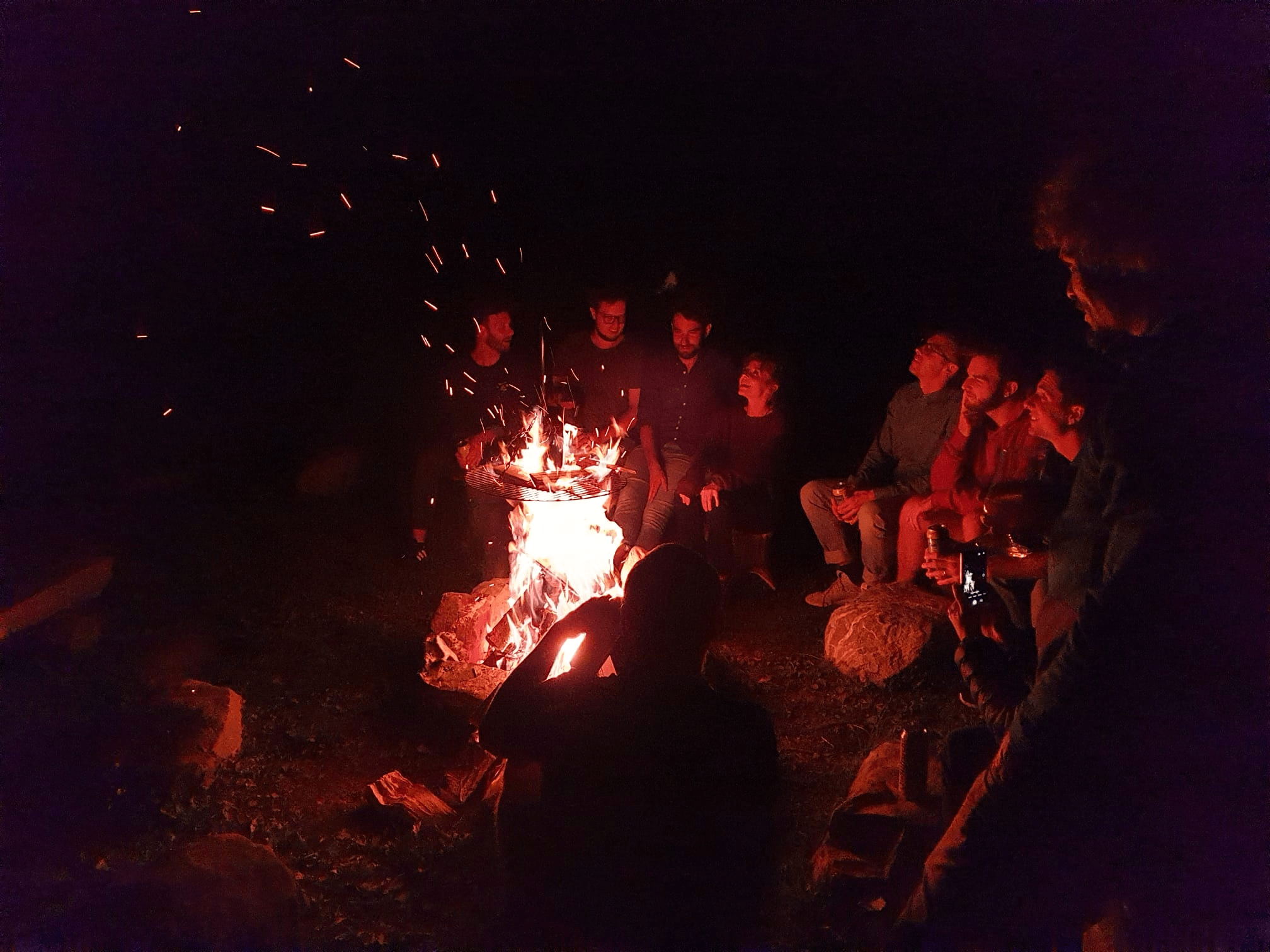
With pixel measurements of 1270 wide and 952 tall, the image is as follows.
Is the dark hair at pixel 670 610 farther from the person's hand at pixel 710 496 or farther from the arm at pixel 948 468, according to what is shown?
the person's hand at pixel 710 496

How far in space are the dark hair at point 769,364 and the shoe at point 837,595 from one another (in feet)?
4.58

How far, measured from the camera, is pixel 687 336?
593cm

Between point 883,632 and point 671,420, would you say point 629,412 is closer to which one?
point 671,420

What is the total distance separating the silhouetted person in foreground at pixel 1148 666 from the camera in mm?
2027

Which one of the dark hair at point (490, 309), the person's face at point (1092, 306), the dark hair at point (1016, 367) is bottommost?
the dark hair at point (490, 309)

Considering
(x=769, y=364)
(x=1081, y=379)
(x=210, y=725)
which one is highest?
(x=1081, y=379)

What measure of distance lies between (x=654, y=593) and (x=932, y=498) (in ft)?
11.3

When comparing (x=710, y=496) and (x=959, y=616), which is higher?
(x=959, y=616)

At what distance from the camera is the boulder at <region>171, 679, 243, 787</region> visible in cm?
376

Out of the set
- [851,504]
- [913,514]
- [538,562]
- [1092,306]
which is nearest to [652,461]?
[851,504]

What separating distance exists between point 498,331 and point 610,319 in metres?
0.78

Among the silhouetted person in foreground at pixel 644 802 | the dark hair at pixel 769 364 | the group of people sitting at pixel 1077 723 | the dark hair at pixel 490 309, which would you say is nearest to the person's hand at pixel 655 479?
the dark hair at pixel 769 364

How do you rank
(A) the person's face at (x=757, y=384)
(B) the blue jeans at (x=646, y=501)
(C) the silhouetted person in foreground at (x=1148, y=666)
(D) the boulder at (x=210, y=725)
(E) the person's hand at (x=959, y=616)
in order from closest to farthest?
(C) the silhouetted person in foreground at (x=1148, y=666) → (E) the person's hand at (x=959, y=616) → (D) the boulder at (x=210, y=725) → (A) the person's face at (x=757, y=384) → (B) the blue jeans at (x=646, y=501)

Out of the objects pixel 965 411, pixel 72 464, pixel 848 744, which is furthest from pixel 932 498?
pixel 72 464
